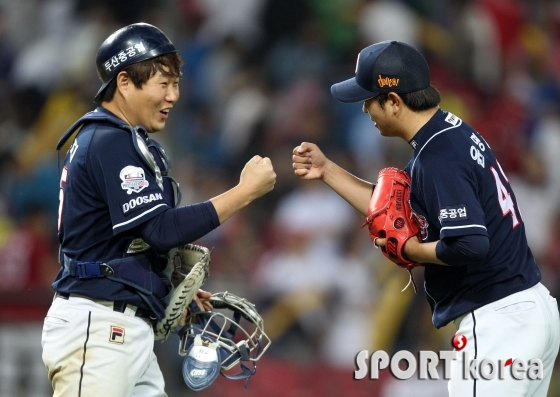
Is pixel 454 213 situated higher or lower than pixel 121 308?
higher

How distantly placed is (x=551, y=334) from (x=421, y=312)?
396cm

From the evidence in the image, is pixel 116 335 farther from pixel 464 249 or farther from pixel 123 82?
pixel 464 249

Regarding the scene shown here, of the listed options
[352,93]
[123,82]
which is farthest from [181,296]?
[352,93]

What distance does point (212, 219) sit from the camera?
161 inches

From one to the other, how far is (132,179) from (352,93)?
1141mm

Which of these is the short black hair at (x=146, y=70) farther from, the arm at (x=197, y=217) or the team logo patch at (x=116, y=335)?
the team logo patch at (x=116, y=335)

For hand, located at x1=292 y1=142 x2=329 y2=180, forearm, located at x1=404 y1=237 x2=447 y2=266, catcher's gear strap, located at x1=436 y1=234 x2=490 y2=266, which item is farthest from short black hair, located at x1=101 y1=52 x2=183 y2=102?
catcher's gear strap, located at x1=436 y1=234 x2=490 y2=266

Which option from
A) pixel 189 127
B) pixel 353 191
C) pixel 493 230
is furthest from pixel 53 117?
pixel 493 230

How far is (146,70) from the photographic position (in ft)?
13.8

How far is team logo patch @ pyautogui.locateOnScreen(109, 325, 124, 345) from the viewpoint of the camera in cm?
403

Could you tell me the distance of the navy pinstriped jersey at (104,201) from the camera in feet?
13.0

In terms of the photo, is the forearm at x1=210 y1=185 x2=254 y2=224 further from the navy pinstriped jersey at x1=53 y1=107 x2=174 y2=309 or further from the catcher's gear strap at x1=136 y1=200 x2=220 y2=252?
the navy pinstriped jersey at x1=53 y1=107 x2=174 y2=309

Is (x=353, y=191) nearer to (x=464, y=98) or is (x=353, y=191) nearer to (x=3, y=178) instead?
(x=464, y=98)

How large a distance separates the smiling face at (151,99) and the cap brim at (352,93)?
0.80 meters
